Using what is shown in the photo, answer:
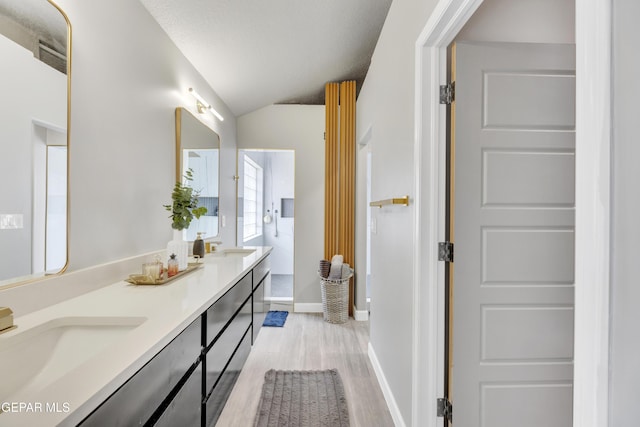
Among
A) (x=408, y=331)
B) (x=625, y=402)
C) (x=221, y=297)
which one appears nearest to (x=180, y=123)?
(x=221, y=297)

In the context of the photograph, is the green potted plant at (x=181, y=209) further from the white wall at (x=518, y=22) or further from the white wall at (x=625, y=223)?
the white wall at (x=625, y=223)

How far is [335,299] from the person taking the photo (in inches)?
136

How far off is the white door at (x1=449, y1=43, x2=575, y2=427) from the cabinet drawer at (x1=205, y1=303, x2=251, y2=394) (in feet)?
3.49

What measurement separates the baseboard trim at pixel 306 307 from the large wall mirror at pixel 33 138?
9.28 ft

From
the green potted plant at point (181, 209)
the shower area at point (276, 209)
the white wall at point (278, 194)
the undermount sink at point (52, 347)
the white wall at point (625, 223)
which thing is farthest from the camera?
the white wall at point (278, 194)

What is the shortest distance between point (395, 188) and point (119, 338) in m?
1.53

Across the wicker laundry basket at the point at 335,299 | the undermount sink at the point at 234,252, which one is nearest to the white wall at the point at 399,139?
the wicker laundry basket at the point at 335,299

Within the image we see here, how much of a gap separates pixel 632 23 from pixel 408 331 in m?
1.42

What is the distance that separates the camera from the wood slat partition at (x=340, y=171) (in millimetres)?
3707

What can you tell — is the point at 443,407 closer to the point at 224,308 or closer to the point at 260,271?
the point at 224,308

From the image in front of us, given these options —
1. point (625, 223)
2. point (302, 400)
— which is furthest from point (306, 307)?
point (625, 223)

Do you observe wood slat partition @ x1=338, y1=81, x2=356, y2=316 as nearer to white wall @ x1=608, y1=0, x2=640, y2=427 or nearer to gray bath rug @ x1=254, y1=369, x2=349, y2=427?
gray bath rug @ x1=254, y1=369, x2=349, y2=427

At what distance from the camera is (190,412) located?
119cm

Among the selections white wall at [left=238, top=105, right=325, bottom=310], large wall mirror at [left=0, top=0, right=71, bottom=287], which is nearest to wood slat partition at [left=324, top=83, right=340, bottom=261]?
white wall at [left=238, top=105, right=325, bottom=310]
